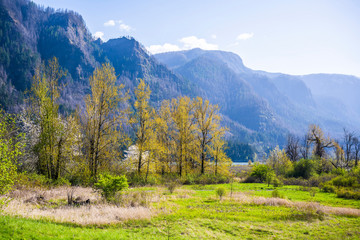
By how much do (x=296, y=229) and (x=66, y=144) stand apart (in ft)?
75.6

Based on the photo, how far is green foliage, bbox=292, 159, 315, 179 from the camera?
40.4 meters

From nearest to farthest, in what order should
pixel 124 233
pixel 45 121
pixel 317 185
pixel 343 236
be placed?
pixel 124 233 < pixel 343 236 < pixel 45 121 < pixel 317 185

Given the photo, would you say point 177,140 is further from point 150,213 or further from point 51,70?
point 150,213

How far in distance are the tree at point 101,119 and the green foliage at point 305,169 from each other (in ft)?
112

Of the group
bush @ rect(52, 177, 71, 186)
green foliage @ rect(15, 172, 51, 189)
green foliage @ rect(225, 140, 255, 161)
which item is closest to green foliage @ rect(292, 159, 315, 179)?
bush @ rect(52, 177, 71, 186)

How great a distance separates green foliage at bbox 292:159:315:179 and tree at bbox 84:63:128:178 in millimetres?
34104

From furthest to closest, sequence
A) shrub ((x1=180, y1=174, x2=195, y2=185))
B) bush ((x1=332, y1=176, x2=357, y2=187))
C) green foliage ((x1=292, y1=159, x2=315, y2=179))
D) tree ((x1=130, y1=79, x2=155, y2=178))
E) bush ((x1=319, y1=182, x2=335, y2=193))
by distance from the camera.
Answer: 1. green foliage ((x1=292, y1=159, x2=315, y2=179))
2. shrub ((x1=180, y1=174, x2=195, y2=185))
3. tree ((x1=130, y1=79, x2=155, y2=178))
4. bush ((x1=332, y1=176, x2=357, y2=187))
5. bush ((x1=319, y1=182, x2=335, y2=193))

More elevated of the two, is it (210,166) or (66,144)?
(66,144)

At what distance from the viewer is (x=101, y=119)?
86.6ft

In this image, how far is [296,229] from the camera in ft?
41.8

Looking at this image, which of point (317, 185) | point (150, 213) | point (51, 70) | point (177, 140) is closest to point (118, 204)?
point (150, 213)

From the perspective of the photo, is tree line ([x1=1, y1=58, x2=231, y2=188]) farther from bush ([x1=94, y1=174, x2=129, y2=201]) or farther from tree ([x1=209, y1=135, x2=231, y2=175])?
tree ([x1=209, y1=135, x2=231, y2=175])

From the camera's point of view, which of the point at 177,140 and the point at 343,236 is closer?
the point at 343,236

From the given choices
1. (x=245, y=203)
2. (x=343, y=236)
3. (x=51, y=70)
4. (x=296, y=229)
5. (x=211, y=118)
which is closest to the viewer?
(x=343, y=236)
